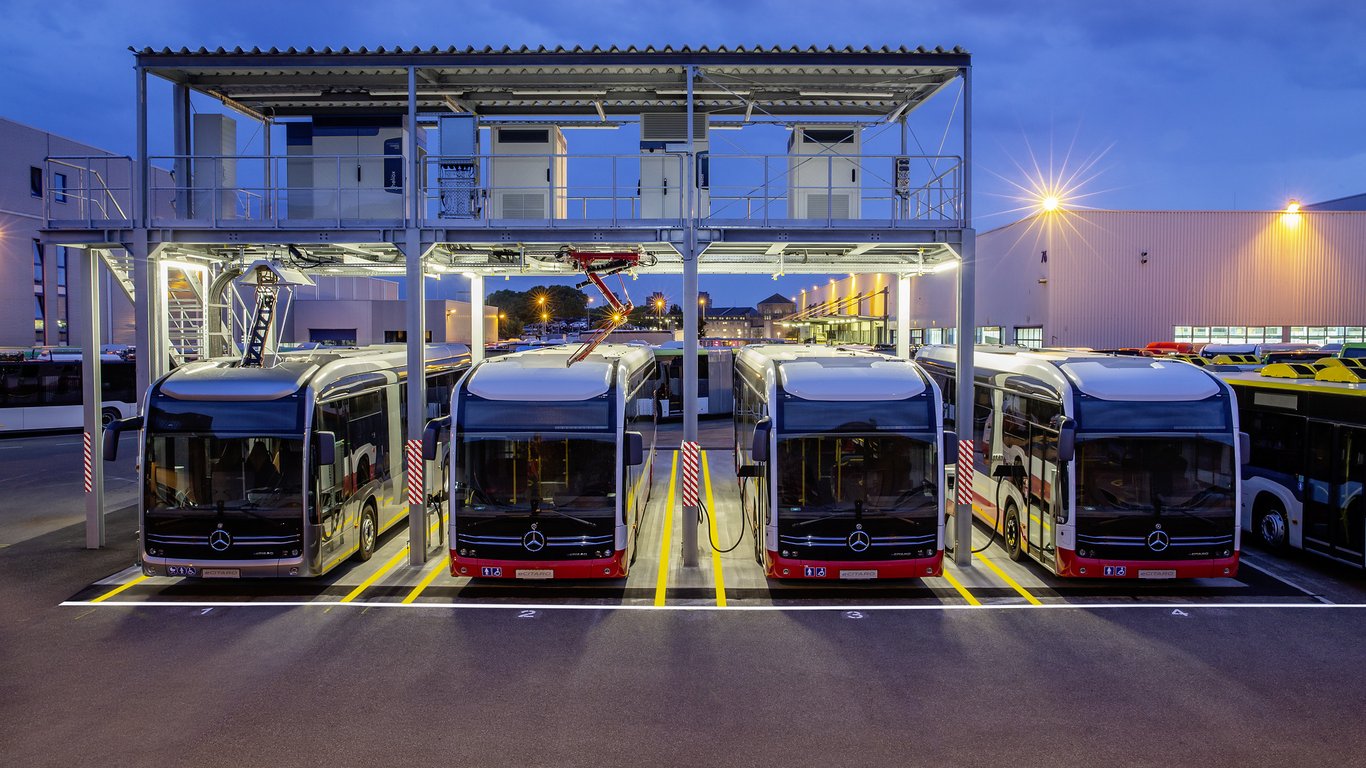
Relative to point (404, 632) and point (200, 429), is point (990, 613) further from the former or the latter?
point (200, 429)

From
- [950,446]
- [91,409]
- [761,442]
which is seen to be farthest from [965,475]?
[91,409]

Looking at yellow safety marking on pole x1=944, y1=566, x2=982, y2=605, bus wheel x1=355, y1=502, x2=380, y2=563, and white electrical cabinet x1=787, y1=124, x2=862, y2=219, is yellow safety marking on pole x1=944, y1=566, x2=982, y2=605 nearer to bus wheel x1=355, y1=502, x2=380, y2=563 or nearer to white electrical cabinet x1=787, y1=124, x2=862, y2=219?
white electrical cabinet x1=787, y1=124, x2=862, y2=219

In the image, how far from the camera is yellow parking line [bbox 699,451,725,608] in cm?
1120

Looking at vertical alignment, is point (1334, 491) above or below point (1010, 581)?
above

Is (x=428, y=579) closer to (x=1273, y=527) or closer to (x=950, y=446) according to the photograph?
(x=950, y=446)

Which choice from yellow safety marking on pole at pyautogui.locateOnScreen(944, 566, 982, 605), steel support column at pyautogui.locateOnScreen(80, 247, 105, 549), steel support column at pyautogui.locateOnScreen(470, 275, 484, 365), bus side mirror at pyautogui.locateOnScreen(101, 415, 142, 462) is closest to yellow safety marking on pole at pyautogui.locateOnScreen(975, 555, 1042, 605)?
yellow safety marking on pole at pyautogui.locateOnScreen(944, 566, 982, 605)

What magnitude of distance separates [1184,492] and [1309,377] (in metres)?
4.40

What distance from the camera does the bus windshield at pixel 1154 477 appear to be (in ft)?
34.7

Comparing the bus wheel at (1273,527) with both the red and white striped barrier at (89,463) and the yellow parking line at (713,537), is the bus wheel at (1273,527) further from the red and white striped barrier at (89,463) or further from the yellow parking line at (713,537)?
the red and white striped barrier at (89,463)

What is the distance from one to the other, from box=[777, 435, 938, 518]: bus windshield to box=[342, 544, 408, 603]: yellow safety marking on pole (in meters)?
5.72

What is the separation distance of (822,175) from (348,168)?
8.25 m

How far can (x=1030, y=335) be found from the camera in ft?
113

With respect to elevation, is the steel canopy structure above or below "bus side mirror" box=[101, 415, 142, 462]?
above

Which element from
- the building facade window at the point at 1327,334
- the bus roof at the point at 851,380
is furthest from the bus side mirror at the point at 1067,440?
the building facade window at the point at 1327,334
